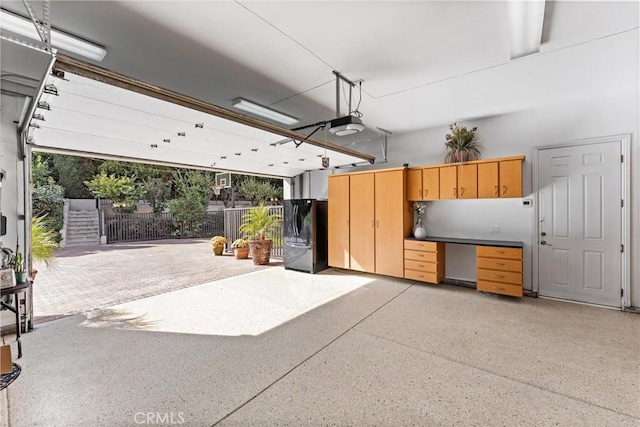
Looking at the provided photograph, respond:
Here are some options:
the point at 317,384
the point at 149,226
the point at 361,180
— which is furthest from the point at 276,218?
the point at 149,226

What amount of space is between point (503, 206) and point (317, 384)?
4204 mm

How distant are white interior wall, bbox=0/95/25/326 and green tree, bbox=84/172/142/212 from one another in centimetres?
1039

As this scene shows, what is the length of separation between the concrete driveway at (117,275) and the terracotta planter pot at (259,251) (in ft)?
0.74

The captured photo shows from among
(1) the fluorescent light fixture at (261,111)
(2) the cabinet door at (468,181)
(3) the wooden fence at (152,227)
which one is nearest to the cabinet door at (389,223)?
(2) the cabinet door at (468,181)

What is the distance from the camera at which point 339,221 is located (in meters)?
6.02

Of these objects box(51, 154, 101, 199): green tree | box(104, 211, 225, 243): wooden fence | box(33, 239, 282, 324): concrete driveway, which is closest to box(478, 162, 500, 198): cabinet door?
box(33, 239, 282, 324): concrete driveway

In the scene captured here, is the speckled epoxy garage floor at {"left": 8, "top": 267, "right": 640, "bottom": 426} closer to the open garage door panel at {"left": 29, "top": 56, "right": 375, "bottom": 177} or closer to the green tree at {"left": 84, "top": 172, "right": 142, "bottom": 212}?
the open garage door panel at {"left": 29, "top": 56, "right": 375, "bottom": 177}

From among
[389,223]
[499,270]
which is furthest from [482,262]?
[389,223]

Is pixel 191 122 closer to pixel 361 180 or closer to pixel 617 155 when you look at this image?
pixel 361 180

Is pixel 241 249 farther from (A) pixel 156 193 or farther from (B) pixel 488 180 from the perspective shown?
(A) pixel 156 193

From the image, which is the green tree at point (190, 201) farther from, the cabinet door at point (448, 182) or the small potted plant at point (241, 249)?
the cabinet door at point (448, 182)

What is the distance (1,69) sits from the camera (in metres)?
2.58

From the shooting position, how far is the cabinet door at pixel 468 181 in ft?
14.7

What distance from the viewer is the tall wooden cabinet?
5176 millimetres
